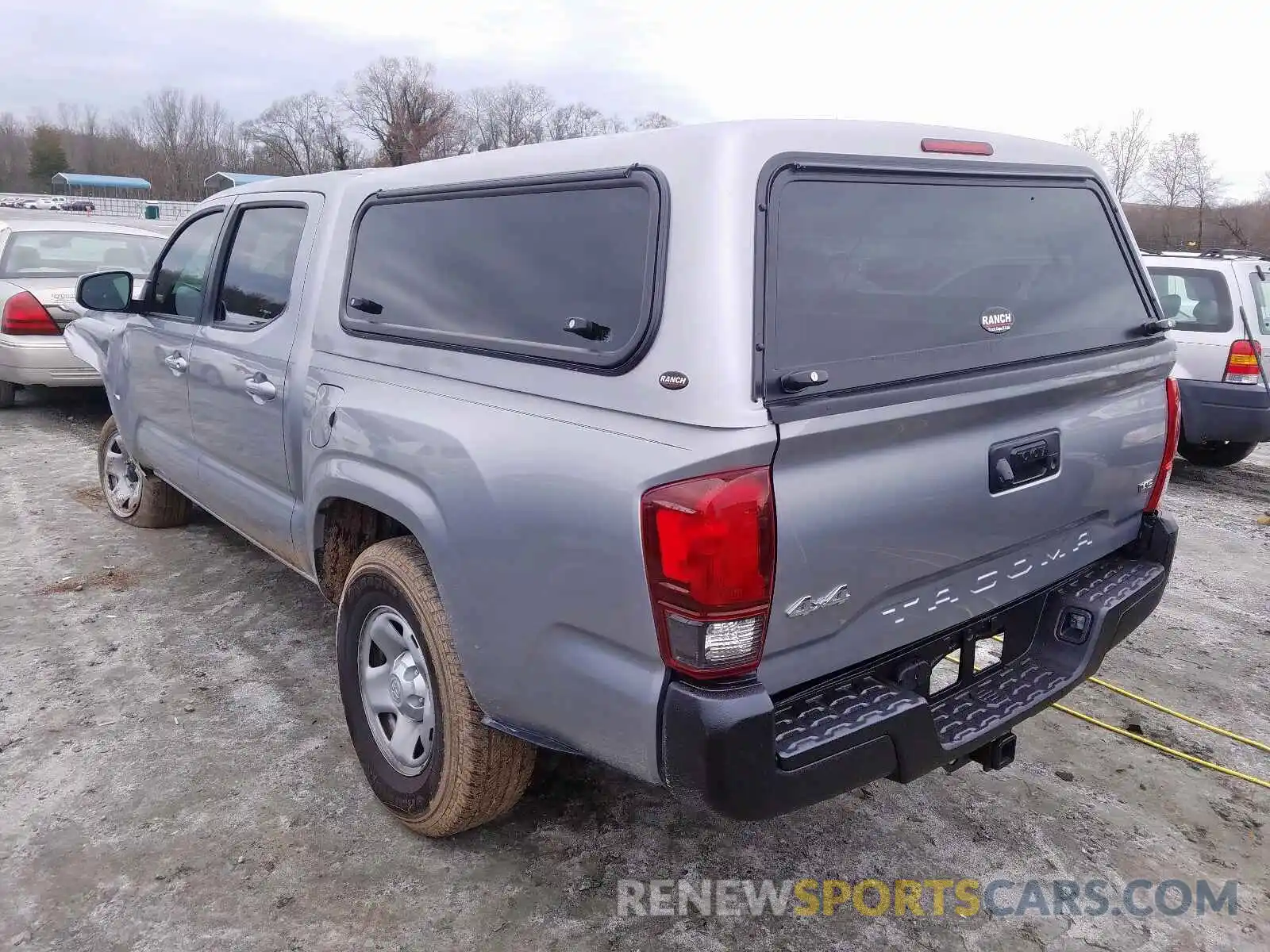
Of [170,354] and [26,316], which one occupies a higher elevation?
[170,354]

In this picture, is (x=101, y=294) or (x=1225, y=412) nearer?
(x=101, y=294)

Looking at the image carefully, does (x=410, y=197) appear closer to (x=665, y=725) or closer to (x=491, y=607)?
(x=491, y=607)

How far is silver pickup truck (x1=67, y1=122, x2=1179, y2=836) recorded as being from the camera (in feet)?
6.53

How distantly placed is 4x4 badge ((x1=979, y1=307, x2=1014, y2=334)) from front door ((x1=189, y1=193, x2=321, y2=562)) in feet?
7.39

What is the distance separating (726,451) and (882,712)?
76cm

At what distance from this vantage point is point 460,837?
287 cm

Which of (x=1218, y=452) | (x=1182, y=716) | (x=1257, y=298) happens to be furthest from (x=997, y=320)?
(x=1218, y=452)

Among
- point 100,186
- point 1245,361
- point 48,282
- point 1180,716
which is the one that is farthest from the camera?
point 100,186

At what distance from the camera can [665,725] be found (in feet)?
6.63

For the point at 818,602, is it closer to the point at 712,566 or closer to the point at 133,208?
the point at 712,566

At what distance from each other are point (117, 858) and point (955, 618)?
2.45m

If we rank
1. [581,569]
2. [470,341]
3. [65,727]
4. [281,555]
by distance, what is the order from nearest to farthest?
[581,569] → [470,341] → [65,727] → [281,555]

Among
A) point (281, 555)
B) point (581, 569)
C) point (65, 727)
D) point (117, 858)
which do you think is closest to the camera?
point (581, 569)

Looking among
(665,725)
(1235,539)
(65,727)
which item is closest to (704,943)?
(665,725)
